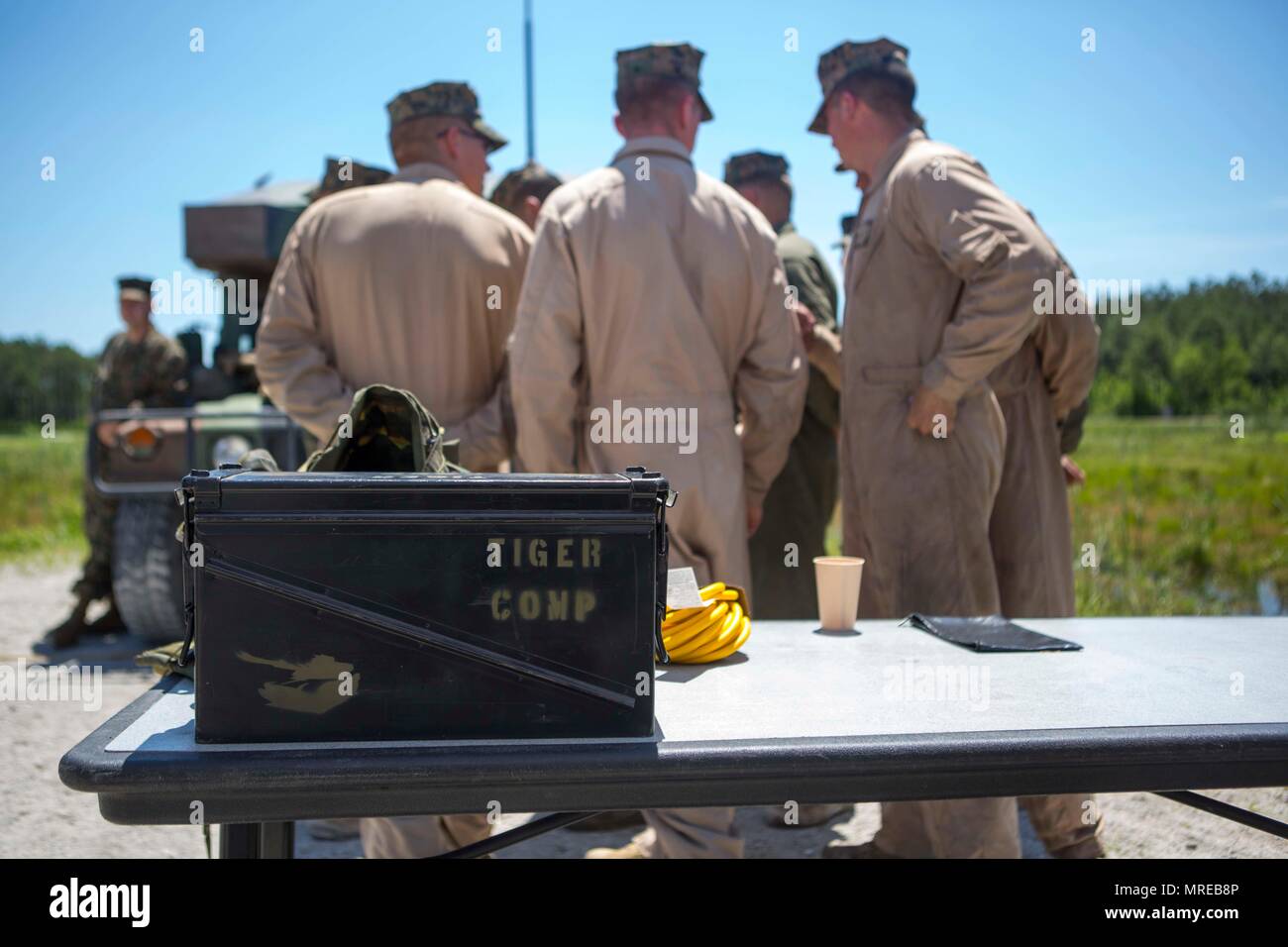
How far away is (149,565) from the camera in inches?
230

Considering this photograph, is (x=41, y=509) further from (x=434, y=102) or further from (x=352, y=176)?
(x=434, y=102)

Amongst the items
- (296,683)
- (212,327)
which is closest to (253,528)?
(296,683)

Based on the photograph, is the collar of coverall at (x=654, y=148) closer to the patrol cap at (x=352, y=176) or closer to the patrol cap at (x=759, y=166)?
the patrol cap at (x=759, y=166)

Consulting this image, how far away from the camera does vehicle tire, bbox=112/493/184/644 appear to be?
5844 mm

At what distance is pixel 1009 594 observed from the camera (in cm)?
350

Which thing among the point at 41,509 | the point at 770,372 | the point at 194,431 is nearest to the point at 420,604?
the point at 770,372

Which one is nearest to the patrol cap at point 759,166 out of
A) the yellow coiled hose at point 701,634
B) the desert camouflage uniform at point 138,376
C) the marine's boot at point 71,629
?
the yellow coiled hose at point 701,634

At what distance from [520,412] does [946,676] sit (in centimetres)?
166

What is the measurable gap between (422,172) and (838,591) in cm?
225

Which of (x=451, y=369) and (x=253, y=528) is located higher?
(x=451, y=369)

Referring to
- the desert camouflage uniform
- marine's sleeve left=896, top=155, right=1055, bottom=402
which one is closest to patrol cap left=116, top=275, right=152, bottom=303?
the desert camouflage uniform

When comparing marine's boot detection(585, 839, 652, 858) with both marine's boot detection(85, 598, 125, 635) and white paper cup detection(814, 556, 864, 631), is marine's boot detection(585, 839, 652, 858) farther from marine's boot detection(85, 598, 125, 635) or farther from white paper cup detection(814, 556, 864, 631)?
marine's boot detection(85, 598, 125, 635)
